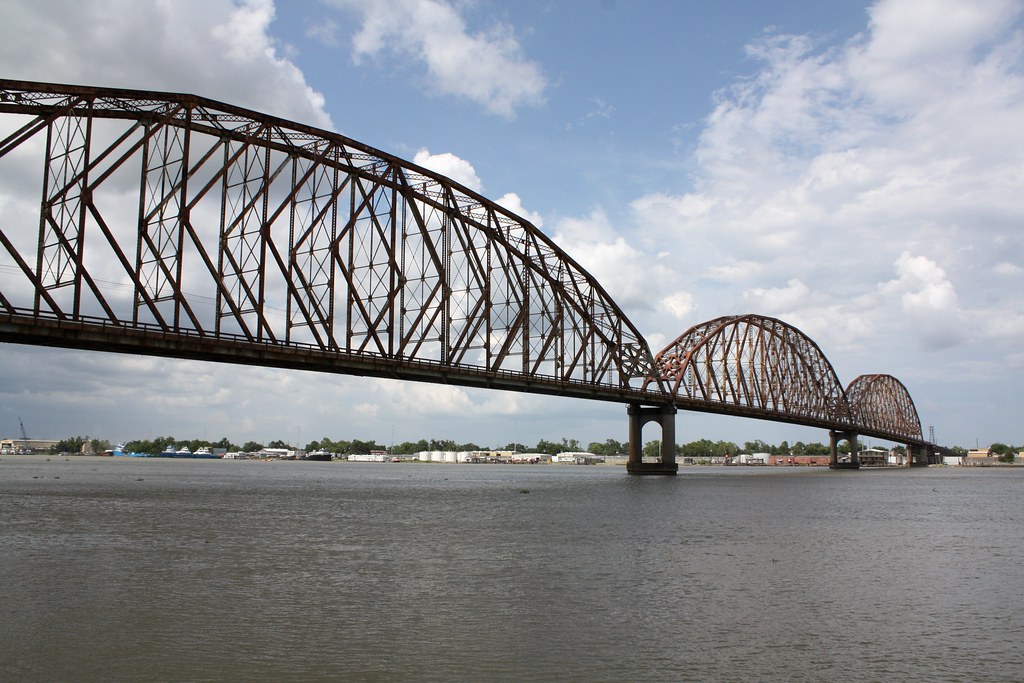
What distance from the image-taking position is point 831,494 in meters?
86.8

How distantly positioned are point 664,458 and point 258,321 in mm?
72505

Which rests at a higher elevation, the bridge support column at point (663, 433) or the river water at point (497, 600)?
the bridge support column at point (663, 433)

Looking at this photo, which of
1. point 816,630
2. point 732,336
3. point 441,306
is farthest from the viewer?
point 732,336

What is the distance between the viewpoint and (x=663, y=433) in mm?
121000

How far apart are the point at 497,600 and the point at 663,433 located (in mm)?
99348

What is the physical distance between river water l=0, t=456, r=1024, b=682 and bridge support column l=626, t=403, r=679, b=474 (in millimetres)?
72649

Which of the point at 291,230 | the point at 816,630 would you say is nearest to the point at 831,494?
the point at 291,230

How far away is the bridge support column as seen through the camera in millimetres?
121125

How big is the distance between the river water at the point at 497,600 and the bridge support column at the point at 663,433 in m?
72.6

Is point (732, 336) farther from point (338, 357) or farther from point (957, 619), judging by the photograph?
point (957, 619)

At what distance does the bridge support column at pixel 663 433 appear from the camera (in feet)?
397

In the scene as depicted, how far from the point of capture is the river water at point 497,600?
57.8 ft

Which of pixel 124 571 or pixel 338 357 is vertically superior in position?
pixel 338 357

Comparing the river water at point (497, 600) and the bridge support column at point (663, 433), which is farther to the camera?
the bridge support column at point (663, 433)
